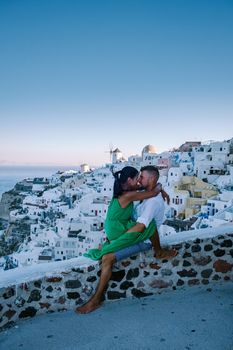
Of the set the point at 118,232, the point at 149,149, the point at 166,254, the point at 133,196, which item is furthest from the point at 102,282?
the point at 149,149

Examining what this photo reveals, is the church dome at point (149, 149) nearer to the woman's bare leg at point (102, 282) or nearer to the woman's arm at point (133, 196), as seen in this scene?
the woman's arm at point (133, 196)

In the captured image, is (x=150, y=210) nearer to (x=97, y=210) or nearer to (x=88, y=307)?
(x=88, y=307)

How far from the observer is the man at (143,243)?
3.18 metres

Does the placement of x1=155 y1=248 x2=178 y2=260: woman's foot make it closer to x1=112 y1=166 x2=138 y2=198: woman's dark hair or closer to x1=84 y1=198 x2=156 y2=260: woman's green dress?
x1=84 y1=198 x2=156 y2=260: woman's green dress

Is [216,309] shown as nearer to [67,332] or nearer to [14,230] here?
[67,332]

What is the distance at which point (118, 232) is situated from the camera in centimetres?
328

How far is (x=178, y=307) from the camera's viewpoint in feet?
10.5

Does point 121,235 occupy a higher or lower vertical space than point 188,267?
higher

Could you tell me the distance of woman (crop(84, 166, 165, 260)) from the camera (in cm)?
322

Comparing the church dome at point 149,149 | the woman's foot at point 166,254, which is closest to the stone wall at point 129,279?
the woman's foot at point 166,254

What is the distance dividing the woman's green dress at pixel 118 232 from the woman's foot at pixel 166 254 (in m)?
0.27

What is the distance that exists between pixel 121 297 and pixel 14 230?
1433 inches

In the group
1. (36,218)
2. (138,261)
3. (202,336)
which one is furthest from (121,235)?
(36,218)

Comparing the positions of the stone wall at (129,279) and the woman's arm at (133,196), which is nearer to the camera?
the stone wall at (129,279)
